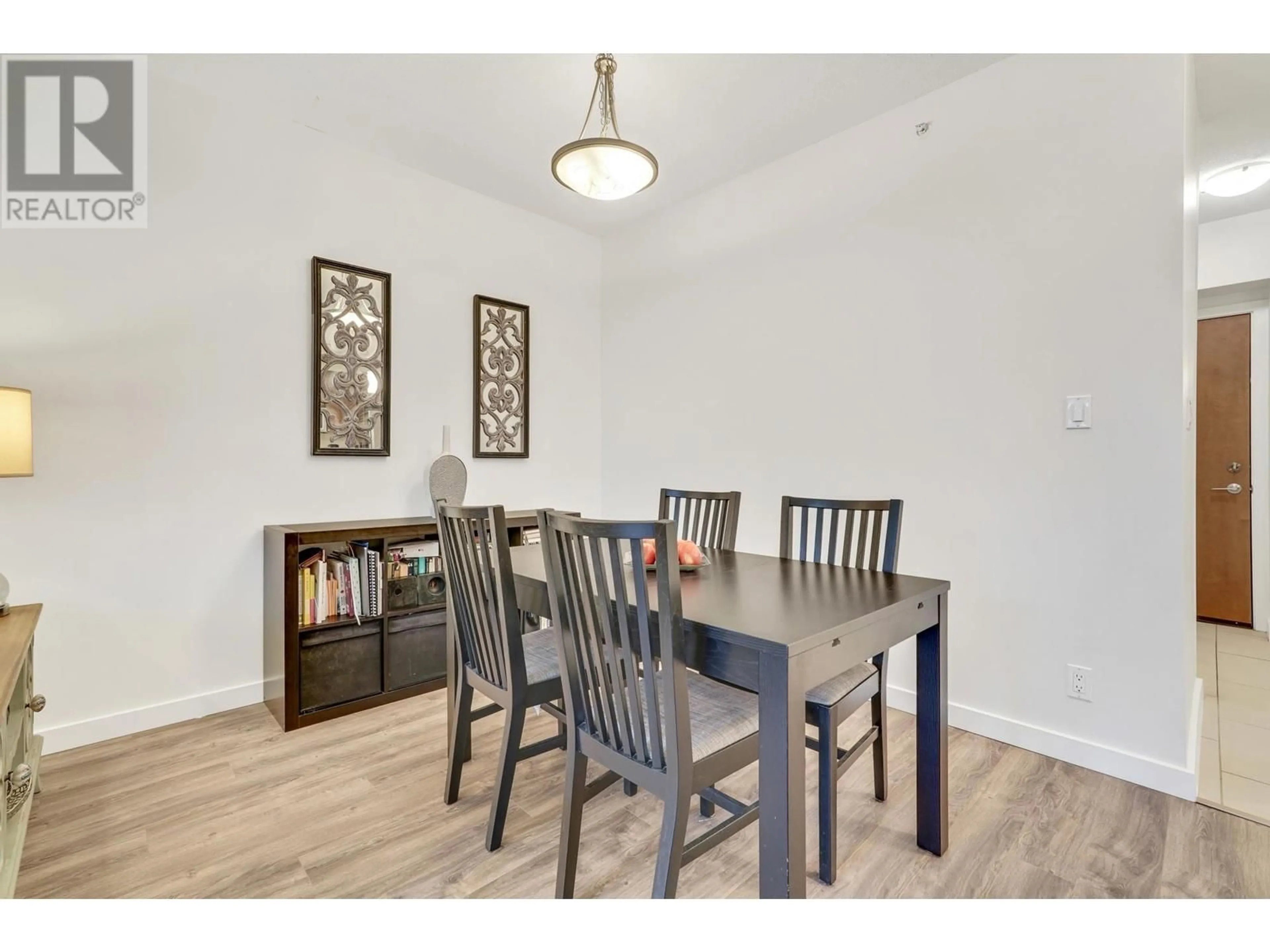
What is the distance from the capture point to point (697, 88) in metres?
2.40

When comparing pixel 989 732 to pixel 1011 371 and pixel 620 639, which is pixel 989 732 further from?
pixel 620 639

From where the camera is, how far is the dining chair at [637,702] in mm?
1161

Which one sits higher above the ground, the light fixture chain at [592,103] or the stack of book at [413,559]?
the light fixture chain at [592,103]

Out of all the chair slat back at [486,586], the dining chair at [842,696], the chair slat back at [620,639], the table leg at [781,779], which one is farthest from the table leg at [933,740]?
the chair slat back at [486,586]

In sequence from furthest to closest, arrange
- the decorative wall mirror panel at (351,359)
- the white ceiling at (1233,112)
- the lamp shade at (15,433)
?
the decorative wall mirror panel at (351,359) < the white ceiling at (1233,112) < the lamp shade at (15,433)

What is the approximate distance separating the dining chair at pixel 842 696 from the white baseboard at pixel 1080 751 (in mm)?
395

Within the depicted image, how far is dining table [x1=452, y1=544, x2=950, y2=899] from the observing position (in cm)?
112

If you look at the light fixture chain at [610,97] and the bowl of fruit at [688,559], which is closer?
the bowl of fruit at [688,559]

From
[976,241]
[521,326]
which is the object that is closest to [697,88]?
[976,241]

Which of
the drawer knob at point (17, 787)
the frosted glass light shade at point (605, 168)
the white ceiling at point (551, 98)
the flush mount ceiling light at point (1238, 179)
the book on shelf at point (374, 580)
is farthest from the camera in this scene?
the flush mount ceiling light at point (1238, 179)

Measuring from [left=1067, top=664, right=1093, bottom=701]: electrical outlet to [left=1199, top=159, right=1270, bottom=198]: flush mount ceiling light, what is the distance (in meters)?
2.46

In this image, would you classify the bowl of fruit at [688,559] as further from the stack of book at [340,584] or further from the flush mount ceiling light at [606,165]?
the stack of book at [340,584]
